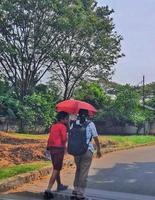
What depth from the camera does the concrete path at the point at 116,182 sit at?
10906 millimetres

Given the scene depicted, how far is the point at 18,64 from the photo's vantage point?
37.2 meters

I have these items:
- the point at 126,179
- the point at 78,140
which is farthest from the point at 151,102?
the point at 78,140

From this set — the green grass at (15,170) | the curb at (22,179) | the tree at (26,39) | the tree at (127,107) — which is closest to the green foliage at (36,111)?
the tree at (26,39)

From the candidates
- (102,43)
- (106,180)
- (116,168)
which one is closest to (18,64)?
(102,43)

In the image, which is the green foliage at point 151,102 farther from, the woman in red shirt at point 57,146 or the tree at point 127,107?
the woman in red shirt at point 57,146

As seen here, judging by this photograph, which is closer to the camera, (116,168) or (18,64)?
(116,168)

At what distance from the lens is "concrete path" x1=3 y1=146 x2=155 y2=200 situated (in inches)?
429

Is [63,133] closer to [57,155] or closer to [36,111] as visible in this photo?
[57,155]

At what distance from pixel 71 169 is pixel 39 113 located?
2045 centimetres

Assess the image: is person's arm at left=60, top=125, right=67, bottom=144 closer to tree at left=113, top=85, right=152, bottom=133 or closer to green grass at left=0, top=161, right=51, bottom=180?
green grass at left=0, top=161, right=51, bottom=180

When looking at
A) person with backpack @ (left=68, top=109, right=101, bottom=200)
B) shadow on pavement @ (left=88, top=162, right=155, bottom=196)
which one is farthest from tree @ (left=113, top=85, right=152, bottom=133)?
person with backpack @ (left=68, top=109, right=101, bottom=200)

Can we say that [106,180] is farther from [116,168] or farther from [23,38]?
[23,38]

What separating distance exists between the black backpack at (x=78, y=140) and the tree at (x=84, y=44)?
25.6 metres

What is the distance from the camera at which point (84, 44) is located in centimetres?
3859
